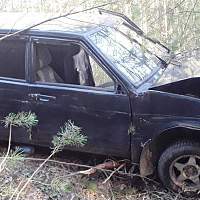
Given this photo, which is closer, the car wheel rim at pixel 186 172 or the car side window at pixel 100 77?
the car wheel rim at pixel 186 172

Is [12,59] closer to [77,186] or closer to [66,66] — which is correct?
[66,66]

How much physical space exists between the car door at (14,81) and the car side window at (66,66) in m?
0.17

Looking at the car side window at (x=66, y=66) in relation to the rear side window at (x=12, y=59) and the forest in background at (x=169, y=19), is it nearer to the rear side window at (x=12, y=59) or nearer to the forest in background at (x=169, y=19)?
the rear side window at (x=12, y=59)

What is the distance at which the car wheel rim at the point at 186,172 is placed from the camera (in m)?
3.91

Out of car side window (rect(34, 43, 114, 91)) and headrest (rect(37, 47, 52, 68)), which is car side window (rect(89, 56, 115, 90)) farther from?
headrest (rect(37, 47, 52, 68))

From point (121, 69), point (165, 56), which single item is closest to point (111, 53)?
point (121, 69)

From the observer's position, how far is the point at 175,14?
5.07 m

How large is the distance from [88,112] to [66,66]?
60 centimetres

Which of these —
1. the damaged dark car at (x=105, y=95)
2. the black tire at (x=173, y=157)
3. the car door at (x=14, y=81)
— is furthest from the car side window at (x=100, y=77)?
the black tire at (x=173, y=157)

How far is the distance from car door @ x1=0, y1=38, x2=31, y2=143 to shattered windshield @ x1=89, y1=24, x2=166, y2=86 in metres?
0.79

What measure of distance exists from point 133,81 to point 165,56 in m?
1.06

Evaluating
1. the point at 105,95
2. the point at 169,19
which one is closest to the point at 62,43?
the point at 105,95

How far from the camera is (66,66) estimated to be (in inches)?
172

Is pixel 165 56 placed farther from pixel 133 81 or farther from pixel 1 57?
pixel 1 57
